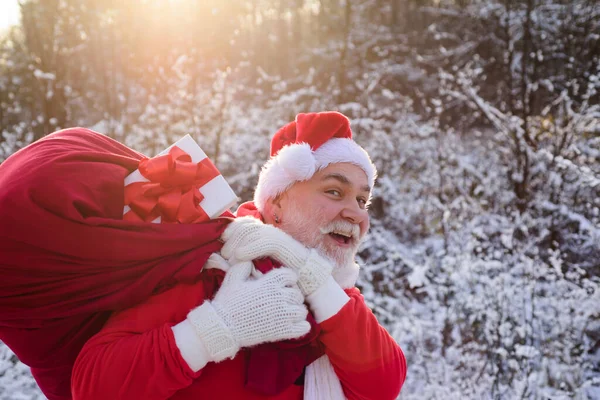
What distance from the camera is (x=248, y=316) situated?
1.12 m

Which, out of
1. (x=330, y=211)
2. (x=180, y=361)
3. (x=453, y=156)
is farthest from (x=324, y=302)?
(x=453, y=156)

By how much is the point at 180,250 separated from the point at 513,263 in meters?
3.73

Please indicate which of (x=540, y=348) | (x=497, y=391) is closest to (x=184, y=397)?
(x=497, y=391)

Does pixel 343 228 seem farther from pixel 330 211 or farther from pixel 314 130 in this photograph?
pixel 314 130

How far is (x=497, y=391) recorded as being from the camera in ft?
9.90

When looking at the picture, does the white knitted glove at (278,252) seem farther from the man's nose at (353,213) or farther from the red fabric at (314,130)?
the red fabric at (314,130)

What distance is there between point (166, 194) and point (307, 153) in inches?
18.7

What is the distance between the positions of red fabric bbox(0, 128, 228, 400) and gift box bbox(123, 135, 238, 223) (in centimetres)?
5

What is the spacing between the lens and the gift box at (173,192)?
1283mm

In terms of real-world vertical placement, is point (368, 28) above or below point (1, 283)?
below

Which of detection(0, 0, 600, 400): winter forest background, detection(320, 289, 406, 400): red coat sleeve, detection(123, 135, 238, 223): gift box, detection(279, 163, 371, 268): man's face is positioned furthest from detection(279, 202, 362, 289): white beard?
detection(0, 0, 600, 400): winter forest background

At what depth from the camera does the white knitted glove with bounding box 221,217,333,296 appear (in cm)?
123

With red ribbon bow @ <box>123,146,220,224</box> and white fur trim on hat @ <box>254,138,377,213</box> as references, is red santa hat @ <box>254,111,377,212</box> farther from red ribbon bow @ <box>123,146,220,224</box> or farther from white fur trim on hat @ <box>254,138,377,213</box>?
red ribbon bow @ <box>123,146,220,224</box>

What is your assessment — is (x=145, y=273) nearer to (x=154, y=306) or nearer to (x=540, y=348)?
(x=154, y=306)
